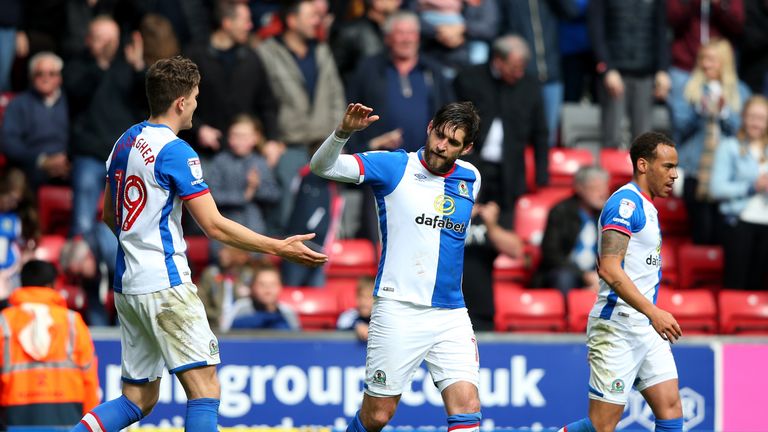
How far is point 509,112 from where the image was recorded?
A: 525 inches

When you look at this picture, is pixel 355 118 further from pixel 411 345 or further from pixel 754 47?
pixel 754 47

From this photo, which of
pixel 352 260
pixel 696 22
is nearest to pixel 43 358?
pixel 352 260

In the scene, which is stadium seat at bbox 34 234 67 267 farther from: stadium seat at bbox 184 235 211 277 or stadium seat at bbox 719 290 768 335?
stadium seat at bbox 719 290 768 335

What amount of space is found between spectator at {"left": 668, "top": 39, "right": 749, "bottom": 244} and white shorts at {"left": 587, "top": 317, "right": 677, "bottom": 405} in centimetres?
560

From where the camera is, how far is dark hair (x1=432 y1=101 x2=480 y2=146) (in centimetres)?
776

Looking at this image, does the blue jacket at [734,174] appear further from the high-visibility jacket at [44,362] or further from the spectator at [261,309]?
the high-visibility jacket at [44,362]

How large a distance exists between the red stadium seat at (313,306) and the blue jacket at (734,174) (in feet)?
12.8

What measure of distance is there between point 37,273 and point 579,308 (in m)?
4.98

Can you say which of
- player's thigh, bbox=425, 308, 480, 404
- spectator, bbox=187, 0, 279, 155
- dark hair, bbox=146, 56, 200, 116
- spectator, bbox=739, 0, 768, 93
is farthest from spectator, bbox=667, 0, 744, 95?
dark hair, bbox=146, 56, 200, 116

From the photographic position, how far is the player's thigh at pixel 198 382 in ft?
23.6

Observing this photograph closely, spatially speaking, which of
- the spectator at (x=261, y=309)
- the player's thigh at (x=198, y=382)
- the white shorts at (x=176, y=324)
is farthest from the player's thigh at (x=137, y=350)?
the spectator at (x=261, y=309)

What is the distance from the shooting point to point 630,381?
8281 mm

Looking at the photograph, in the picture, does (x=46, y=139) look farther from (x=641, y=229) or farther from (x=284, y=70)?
(x=641, y=229)

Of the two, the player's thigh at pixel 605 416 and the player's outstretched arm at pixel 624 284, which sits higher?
the player's outstretched arm at pixel 624 284
